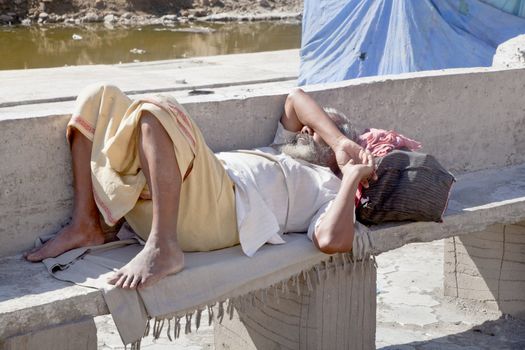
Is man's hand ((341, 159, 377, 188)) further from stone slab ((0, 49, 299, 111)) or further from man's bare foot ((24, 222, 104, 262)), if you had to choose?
stone slab ((0, 49, 299, 111))

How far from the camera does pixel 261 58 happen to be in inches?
487

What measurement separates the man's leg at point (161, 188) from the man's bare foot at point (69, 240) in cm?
35

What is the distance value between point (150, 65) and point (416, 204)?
8442 millimetres

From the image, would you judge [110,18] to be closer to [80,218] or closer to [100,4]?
[100,4]

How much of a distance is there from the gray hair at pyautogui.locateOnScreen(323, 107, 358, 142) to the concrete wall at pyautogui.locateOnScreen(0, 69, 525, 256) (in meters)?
0.24

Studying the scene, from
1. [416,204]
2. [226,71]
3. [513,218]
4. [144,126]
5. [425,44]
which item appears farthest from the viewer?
[226,71]

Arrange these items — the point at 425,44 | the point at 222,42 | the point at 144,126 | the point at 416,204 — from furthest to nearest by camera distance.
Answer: the point at 222,42 → the point at 425,44 → the point at 416,204 → the point at 144,126

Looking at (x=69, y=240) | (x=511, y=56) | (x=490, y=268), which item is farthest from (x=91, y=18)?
(x=69, y=240)

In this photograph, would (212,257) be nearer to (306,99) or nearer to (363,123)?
(306,99)

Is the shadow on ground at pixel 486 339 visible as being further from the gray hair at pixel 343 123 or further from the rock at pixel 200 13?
the rock at pixel 200 13

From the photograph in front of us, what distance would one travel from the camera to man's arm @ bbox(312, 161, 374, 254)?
3.41 m

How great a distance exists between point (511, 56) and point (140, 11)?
59.5 ft

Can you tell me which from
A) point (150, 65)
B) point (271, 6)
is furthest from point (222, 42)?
point (150, 65)

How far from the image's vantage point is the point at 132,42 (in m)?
18.1
